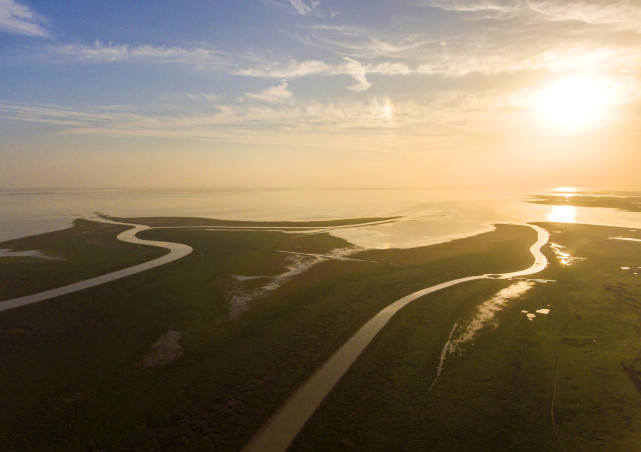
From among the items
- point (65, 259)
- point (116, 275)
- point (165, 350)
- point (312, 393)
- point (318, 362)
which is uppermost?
point (65, 259)

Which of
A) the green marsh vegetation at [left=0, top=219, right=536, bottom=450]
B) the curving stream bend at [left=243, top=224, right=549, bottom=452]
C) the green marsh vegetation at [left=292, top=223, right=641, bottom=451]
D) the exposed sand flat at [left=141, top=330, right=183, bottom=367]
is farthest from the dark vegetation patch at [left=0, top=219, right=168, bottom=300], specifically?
the green marsh vegetation at [left=292, top=223, right=641, bottom=451]

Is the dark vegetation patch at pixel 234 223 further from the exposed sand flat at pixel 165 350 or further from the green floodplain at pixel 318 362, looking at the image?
the exposed sand flat at pixel 165 350

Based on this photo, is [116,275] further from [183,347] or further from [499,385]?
[499,385]

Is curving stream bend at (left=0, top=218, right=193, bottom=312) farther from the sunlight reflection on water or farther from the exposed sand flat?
the sunlight reflection on water

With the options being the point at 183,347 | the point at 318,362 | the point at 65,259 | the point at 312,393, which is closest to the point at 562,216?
the point at 318,362

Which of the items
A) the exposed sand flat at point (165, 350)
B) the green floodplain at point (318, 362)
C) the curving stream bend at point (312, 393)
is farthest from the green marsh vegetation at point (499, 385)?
the exposed sand flat at point (165, 350)

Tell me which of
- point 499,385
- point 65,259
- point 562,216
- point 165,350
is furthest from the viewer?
point 562,216
